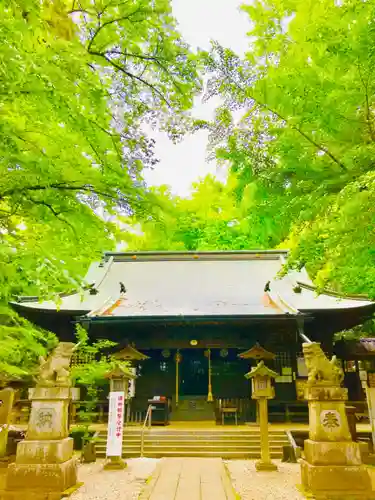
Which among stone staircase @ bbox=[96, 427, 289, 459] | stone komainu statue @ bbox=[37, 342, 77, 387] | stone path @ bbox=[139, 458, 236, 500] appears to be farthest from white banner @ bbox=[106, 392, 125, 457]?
stone staircase @ bbox=[96, 427, 289, 459]

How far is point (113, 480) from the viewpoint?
7.24 metres

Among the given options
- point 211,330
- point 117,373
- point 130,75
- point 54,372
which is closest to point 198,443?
point 117,373

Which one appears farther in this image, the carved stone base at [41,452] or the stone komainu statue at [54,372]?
the stone komainu statue at [54,372]

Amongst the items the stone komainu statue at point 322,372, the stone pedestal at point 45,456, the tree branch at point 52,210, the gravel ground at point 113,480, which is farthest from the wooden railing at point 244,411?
the tree branch at point 52,210

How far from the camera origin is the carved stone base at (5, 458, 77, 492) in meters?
6.18

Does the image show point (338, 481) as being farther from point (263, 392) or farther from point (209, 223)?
point (209, 223)

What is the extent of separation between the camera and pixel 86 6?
4.84 m

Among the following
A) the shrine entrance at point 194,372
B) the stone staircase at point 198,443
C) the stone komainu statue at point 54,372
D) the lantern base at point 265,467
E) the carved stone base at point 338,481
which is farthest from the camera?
the shrine entrance at point 194,372

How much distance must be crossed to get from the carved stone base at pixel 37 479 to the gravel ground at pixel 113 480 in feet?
1.12

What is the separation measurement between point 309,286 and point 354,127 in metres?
9.33

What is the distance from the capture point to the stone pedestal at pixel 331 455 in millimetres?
5984

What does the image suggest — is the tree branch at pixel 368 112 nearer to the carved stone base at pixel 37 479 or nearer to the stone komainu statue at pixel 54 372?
the stone komainu statue at pixel 54 372

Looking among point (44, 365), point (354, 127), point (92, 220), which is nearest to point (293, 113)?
point (354, 127)

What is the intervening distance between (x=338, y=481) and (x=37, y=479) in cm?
473
